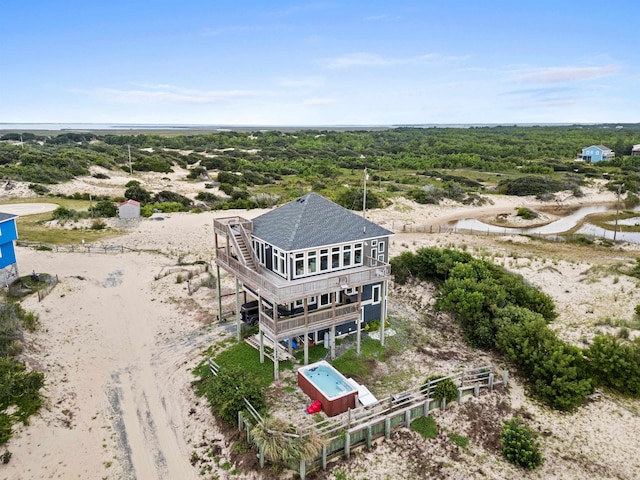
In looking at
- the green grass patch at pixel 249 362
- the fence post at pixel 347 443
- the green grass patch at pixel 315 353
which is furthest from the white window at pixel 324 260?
the fence post at pixel 347 443

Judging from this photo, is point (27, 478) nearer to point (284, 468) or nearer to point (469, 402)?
point (284, 468)

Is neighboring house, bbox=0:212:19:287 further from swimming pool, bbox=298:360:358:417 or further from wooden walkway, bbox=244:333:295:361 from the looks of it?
swimming pool, bbox=298:360:358:417

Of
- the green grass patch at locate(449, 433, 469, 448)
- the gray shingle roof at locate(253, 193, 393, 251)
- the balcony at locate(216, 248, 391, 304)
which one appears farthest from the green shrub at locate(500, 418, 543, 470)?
the gray shingle roof at locate(253, 193, 393, 251)

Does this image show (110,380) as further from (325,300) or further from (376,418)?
(376,418)

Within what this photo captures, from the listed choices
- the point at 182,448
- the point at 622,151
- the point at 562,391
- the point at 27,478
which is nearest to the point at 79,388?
the point at 27,478

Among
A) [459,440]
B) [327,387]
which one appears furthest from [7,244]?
[459,440]

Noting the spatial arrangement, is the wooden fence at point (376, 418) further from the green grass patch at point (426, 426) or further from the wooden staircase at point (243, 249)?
the wooden staircase at point (243, 249)
